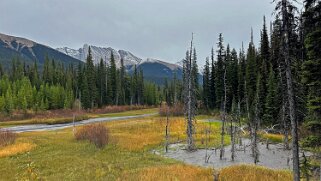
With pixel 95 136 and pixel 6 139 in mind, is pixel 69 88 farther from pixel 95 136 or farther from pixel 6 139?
pixel 95 136

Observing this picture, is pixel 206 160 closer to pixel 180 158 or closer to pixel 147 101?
pixel 180 158

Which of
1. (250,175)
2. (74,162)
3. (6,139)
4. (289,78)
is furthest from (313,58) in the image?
(6,139)

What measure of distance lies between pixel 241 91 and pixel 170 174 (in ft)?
177

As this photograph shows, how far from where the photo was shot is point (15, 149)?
111ft

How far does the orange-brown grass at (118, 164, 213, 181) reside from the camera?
21172mm

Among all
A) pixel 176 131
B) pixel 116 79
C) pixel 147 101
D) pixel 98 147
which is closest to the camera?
pixel 98 147

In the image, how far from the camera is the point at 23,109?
8950 centimetres

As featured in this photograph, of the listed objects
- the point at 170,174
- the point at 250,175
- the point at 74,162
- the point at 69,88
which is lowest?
the point at 74,162

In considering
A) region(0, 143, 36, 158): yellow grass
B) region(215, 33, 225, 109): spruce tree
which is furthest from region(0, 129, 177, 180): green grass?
region(215, 33, 225, 109): spruce tree

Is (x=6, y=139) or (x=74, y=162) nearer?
(x=74, y=162)

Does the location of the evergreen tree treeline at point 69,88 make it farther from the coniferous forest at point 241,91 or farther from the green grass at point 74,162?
the green grass at point 74,162

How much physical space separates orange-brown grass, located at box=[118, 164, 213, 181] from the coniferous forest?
18.8 ft

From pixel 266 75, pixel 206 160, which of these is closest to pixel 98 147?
pixel 206 160

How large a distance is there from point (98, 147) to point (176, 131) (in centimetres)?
1904
